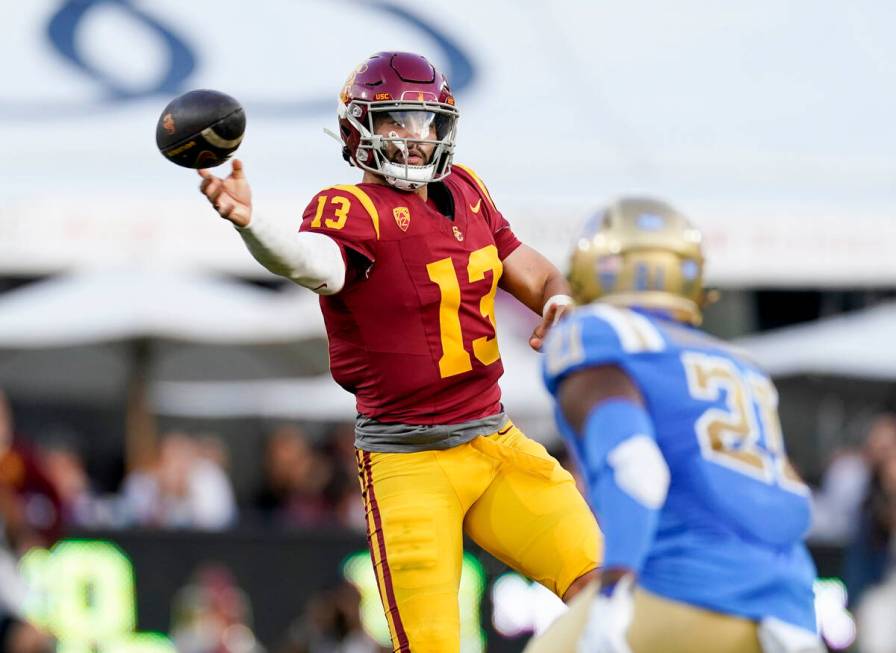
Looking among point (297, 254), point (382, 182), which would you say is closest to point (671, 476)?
point (297, 254)

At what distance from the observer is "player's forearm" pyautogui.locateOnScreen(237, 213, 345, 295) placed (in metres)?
5.41

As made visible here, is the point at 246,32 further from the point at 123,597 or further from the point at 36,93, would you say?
the point at 123,597

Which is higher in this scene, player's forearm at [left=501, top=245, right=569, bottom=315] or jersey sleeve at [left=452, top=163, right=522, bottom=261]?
jersey sleeve at [left=452, top=163, right=522, bottom=261]

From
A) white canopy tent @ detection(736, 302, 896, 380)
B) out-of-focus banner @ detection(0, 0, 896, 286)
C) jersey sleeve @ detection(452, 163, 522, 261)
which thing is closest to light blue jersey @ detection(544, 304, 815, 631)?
jersey sleeve @ detection(452, 163, 522, 261)

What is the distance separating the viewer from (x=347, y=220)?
5781 mm

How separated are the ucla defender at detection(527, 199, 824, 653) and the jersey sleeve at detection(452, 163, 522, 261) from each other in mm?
1694

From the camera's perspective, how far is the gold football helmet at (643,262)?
4.63m

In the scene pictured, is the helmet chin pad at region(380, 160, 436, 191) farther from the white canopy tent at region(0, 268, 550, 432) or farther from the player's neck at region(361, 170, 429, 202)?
the white canopy tent at region(0, 268, 550, 432)

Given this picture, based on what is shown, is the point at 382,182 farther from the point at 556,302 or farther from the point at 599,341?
the point at 599,341

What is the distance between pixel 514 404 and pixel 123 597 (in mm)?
6225

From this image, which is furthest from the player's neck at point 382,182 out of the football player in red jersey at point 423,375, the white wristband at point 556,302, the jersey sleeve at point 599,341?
the jersey sleeve at point 599,341

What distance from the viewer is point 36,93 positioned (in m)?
15.5

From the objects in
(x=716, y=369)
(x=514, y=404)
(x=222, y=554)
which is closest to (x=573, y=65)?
(x=514, y=404)

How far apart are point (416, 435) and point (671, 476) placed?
5.22 ft
